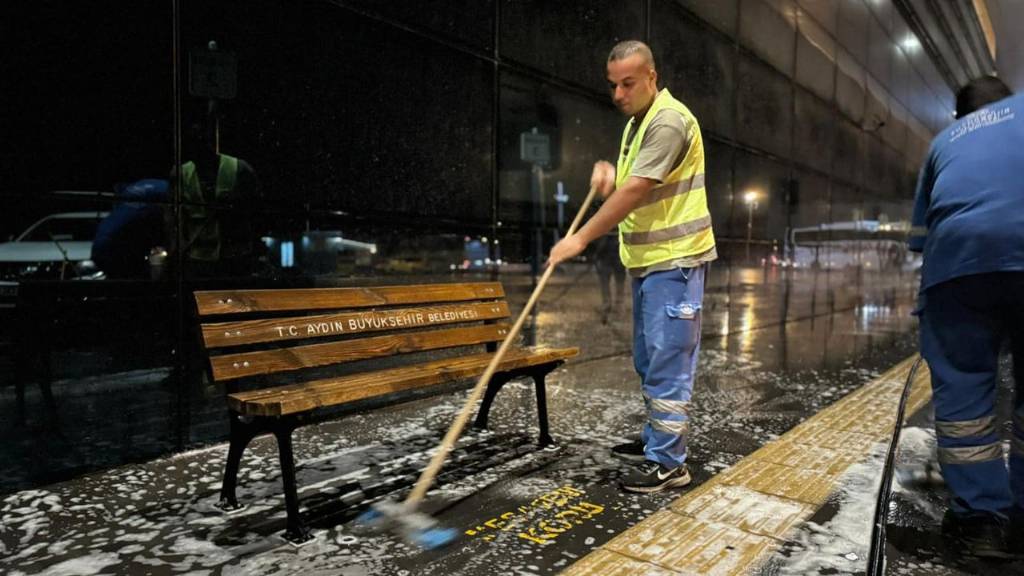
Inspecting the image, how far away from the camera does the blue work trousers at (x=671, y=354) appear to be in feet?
9.46

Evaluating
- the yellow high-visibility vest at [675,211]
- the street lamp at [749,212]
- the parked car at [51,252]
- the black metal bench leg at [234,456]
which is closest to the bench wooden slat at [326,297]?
the black metal bench leg at [234,456]

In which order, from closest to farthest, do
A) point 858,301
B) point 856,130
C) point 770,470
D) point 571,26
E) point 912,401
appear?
1. point 770,470
2. point 912,401
3. point 571,26
4. point 856,130
5. point 858,301

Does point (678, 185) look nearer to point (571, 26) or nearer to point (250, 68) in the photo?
point (250, 68)

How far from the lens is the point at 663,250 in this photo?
292cm

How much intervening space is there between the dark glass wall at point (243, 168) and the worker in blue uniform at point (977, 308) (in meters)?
3.05

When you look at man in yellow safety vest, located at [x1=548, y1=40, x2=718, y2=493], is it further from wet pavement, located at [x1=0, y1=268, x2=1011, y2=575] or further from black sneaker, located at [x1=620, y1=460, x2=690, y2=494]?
wet pavement, located at [x1=0, y1=268, x2=1011, y2=575]

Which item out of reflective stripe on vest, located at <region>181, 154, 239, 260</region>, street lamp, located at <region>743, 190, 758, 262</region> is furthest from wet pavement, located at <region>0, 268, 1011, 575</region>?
street lamp, located at <region>743, 190, 758, 262</region>

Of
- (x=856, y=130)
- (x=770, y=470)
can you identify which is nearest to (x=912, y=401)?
(x=770, y=470)

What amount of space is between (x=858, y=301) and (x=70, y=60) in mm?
14636

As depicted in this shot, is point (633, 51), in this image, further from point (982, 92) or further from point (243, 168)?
point (243, 168)

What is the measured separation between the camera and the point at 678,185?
2936mm

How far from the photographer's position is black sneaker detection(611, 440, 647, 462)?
3311 mm

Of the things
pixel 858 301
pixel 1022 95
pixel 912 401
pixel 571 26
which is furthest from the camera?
pixel 858 301

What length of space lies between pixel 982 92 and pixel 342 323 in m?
2.81
